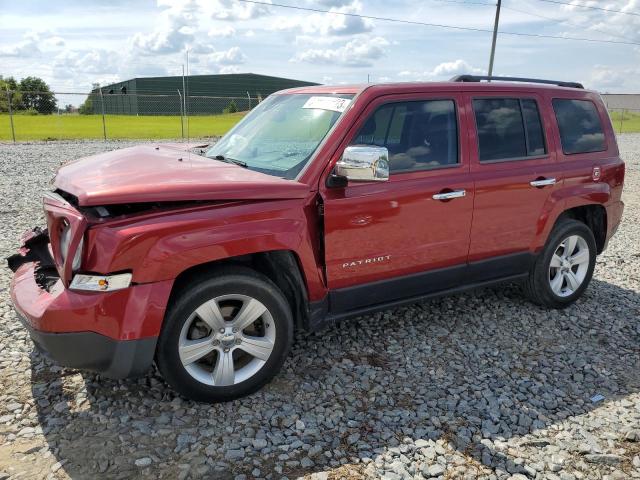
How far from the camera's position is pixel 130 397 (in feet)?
11.0

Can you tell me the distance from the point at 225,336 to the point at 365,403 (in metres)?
0.98

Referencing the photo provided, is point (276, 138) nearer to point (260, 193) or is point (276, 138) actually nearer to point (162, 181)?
point (260, 193)

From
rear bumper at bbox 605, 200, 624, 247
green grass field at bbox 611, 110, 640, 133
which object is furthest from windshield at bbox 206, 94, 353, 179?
green grass field at bbox 611, 110, 640, 133

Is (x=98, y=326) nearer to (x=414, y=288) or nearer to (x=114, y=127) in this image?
(x=414, y=288)

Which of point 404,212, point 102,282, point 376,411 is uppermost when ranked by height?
point 404,212

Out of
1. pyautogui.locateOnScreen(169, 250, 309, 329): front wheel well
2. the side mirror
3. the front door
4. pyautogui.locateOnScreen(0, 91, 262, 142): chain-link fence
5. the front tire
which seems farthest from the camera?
pyautogui.locateOnScreen(0, 91, 262, 142): chain-link fence

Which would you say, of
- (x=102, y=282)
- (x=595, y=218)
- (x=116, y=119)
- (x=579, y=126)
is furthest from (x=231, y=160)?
(x=116, y=119)

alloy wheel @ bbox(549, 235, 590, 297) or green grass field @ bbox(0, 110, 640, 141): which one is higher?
green grass field @ bbox(0, 110, 640, 141)

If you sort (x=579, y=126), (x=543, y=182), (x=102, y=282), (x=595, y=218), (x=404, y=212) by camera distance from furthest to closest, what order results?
(x=595, y=218) → (x=579, y=126) → (x=543, y=182) → (x=404, y=212) → (x=102, y=282)

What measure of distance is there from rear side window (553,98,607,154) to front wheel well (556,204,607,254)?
0.55m

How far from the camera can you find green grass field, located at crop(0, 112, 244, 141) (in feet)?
79.0

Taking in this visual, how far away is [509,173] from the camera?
4.29m

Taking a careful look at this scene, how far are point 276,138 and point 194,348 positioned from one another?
165 centimetres

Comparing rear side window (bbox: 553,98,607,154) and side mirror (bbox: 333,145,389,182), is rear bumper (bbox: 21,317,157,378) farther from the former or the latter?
rear side window (bbox: 553,98,607,154)
